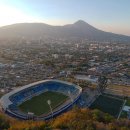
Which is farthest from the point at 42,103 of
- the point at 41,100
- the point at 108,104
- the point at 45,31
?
the point at 45,31

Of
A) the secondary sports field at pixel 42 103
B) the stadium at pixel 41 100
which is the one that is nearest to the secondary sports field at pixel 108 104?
the stadium at pixel 41 100

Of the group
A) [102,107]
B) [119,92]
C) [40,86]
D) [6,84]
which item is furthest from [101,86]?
[6,84]

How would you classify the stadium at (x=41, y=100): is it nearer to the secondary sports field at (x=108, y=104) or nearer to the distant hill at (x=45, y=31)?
the secondary sports field at (x=108, y=104)

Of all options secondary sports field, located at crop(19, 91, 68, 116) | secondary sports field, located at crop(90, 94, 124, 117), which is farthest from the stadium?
secondary sports field, located at crop(90, 94, 124, 117)

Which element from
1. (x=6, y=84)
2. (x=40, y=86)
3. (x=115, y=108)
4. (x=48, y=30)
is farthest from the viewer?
(x=48, y=30)

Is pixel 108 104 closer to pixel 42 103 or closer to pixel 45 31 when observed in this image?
pixel 42 103

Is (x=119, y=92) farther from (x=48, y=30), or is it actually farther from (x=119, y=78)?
(x=48, y=30)

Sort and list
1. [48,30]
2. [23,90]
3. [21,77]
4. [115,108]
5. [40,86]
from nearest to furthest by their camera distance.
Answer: [115,108] → [23,90] → [40,86] → [21,77] → [48,30]

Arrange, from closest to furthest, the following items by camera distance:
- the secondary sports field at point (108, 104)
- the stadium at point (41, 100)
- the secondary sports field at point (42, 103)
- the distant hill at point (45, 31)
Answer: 1. the stadium at point (41, 100)
2. the secondary sports field at point (42, 103)
3. the secondary sports field at point (108, 104)
4. the distant hill at point (45, 31)
